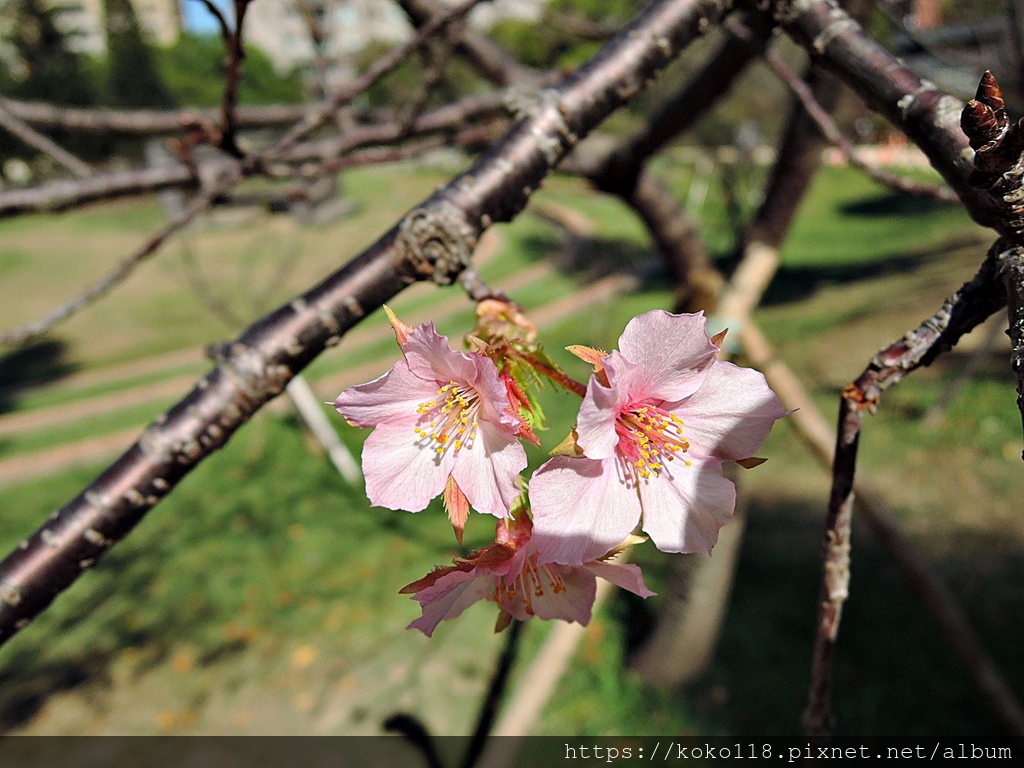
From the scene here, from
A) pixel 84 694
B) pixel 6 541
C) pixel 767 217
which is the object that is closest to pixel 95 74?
pixel 6 541

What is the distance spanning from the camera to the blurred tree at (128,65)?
28.1 m

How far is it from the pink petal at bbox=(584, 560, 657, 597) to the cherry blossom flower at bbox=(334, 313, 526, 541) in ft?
0.41

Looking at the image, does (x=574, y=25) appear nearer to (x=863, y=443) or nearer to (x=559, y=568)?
(x=559, y=568)

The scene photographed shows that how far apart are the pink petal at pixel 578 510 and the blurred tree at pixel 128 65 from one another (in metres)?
33.8

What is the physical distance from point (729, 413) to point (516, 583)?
34 centimetres

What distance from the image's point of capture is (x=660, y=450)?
30.5 inches

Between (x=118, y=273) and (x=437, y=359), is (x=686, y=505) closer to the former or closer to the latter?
(x=437, y=359)

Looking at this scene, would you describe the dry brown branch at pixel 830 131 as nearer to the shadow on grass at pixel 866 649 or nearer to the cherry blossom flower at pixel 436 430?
the cherry blossom flower at pixel 436 430

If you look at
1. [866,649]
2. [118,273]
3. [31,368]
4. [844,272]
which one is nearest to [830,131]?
[118,273]

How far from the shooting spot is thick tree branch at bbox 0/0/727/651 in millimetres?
884

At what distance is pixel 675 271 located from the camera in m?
3.40

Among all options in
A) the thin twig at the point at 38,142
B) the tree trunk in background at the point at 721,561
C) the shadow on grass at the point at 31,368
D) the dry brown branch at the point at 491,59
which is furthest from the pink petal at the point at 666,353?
the shadow on grass at the point at 31,368

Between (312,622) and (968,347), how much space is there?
8052 mm

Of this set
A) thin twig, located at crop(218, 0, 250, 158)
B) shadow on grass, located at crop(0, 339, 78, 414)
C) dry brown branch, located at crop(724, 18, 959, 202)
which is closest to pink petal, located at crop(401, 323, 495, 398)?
thin twig, located at crop(218, 0, 250, 158)
